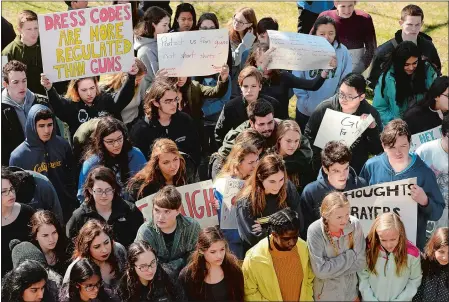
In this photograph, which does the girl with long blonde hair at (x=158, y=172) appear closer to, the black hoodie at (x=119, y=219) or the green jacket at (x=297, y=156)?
the black hoodie at (x=119, y=219)

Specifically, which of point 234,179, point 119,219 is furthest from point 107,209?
point 234,179

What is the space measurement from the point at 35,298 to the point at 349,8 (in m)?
5.84

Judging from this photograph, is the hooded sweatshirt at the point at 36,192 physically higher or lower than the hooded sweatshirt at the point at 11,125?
lower

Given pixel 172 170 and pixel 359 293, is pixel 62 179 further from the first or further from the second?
pixel 359 293

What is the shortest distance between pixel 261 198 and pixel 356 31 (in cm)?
414

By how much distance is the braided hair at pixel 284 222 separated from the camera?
855 centimetres

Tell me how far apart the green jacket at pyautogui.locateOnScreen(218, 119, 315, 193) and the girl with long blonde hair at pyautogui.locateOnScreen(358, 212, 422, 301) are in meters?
1.37

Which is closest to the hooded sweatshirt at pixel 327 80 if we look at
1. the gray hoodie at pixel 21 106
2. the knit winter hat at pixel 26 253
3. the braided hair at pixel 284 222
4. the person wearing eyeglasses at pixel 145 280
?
the gray hoodie at pixel 21 106

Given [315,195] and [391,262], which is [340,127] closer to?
[315,195]

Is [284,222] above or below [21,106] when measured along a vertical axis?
below

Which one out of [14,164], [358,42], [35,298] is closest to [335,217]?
[35,298]

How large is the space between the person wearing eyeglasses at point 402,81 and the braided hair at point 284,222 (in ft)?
10.7

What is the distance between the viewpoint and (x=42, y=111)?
9984mm

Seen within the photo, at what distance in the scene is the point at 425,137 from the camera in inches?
412
